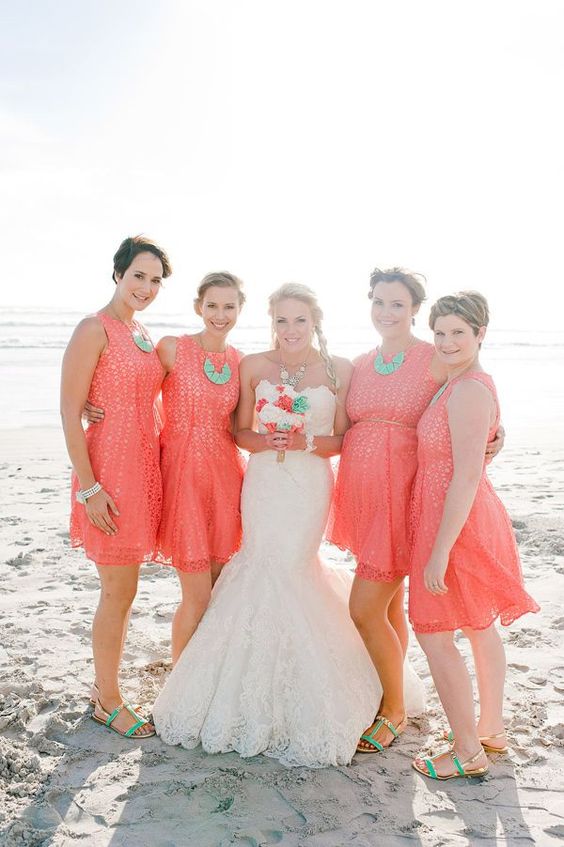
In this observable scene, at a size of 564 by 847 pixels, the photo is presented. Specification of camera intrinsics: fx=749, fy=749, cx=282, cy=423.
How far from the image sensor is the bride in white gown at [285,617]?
411 centimetres

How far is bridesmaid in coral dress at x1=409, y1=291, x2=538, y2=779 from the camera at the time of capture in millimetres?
3830

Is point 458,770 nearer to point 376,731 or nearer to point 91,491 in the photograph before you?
point 376,731

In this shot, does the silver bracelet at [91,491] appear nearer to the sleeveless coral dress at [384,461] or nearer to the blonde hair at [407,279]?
the sleeveless coral dress at [384,461]

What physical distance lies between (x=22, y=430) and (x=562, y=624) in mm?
9840

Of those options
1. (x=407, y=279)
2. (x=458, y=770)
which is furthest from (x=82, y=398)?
(x=458, y=770)

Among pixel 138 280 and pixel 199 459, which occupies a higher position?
pixel 138 280

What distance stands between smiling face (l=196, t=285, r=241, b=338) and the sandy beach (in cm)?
236

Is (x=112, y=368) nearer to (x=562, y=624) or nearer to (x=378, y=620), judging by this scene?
(x=378, y=620)

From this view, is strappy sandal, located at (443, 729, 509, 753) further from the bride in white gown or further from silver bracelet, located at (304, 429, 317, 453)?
silver bracelet, located at (304, 429, 317, 453)

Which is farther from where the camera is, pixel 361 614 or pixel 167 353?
pixel 167 353

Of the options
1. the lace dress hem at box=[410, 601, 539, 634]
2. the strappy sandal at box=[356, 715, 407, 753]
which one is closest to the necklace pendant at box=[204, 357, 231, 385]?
the lace dress hem at box=[410, 601, 539, 634]

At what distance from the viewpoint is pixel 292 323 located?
4.57 meters

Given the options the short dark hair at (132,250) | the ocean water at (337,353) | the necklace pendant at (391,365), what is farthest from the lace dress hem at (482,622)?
the ocean water at (337,353)

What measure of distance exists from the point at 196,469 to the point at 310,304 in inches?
48.0
